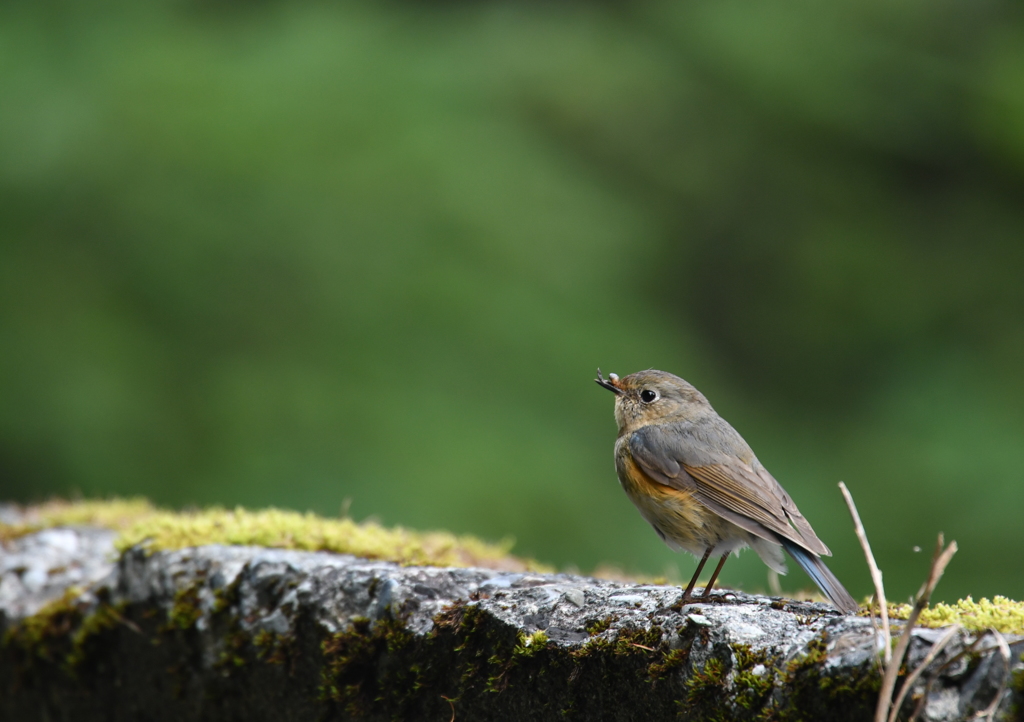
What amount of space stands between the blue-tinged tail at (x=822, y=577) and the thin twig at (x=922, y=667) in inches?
18.3

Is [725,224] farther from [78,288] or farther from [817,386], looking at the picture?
[78,288]

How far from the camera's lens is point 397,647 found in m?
2.52

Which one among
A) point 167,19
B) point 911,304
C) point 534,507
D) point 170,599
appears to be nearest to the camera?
point 170,599

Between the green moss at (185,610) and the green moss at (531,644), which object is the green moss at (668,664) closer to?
the green moss at (531,644)

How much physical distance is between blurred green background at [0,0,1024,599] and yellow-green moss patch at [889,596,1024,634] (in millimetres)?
4030

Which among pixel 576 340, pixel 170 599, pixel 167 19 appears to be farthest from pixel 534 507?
pixel 167 19

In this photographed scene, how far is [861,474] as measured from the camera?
8.09 meters

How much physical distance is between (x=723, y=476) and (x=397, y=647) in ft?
3.74

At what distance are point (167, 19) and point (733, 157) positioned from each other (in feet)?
18.2

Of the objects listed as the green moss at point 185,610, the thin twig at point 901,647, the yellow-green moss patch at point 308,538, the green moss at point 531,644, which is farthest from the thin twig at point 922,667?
the green moss at point 185,610

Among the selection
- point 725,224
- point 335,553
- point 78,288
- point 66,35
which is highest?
point 725,224

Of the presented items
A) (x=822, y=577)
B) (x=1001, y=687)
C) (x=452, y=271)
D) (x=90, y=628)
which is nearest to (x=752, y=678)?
(x=1001, y=687)

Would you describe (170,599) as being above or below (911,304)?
below

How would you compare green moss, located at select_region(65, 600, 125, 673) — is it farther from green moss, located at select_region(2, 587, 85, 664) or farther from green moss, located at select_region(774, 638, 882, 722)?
green moss, located at select_region(774, 638, 882, 722)
